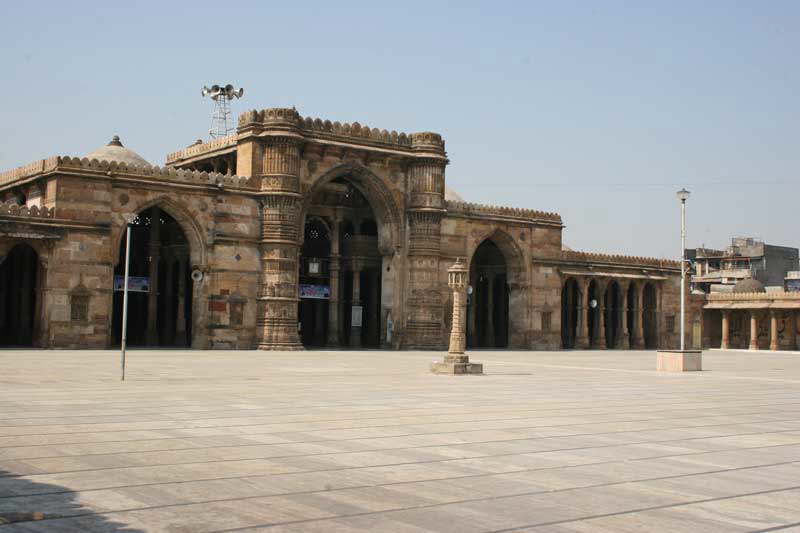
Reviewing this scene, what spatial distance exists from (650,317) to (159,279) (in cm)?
3069

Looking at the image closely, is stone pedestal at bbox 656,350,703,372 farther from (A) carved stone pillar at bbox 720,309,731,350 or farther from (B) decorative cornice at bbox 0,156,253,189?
(A) carved stone pillar at bbox 720,309,731,350

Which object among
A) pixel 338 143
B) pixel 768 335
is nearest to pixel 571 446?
pixel 338 143

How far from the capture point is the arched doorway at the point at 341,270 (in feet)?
150

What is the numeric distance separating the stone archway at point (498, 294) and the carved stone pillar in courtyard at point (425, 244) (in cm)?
337

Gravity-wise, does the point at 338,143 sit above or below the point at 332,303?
above

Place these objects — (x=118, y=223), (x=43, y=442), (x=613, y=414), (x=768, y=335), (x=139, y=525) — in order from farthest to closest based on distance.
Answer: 1. (x=768, y=335)
2. (x=118, y=223)
3. (x=613, y=414)
4. (x=43, y=442)
5. (x=139, y=525)

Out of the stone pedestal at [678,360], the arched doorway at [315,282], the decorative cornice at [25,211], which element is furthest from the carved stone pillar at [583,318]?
the decorative cornice at [25,211]

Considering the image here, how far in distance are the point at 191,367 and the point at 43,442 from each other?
47.7ft

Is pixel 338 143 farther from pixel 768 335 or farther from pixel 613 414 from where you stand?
pixel 768 335

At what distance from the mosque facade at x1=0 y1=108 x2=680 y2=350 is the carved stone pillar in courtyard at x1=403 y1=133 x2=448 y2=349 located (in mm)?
73

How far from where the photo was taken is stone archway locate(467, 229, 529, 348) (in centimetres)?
5078

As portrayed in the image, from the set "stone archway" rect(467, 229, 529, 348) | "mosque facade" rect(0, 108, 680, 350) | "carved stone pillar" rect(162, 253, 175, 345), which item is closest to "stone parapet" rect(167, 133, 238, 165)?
"mosque facade" rect(0, 108, 680, 350)

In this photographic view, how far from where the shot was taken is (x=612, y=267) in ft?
185

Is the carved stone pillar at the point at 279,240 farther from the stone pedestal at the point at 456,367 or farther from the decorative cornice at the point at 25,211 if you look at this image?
the stone pedestal at the point at 456,367
